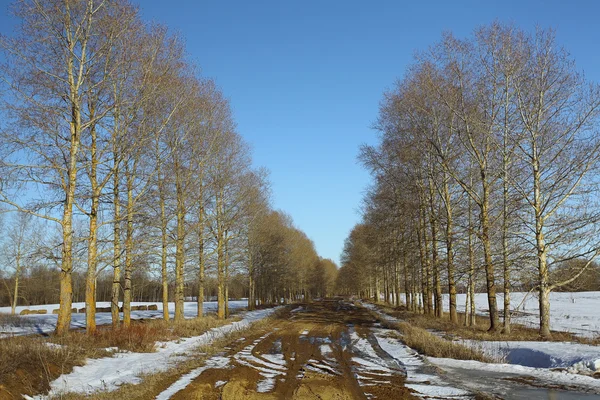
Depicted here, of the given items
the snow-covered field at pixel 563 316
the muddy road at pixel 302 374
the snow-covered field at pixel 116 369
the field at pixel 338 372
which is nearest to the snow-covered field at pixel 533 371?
the field at pixel 338 372

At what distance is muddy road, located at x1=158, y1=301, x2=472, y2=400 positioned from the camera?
300 inches

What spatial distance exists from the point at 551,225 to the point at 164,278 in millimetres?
16403

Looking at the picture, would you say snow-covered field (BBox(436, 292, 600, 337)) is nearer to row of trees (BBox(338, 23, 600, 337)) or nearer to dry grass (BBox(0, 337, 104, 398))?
row of trees (BBox(338, 23, 600, 337))

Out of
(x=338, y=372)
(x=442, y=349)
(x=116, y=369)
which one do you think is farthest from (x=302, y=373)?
(x=442, y=349)

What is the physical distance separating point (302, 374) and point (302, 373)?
0.11m

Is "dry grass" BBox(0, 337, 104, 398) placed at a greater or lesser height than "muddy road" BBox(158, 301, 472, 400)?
greater

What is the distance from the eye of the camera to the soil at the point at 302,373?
301 inches

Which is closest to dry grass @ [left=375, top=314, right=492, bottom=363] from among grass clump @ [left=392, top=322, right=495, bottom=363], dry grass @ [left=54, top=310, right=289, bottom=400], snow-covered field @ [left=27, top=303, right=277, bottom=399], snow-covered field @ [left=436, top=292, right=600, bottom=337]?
grass clump @ [left=392, top=322, right=495, bottom=363]

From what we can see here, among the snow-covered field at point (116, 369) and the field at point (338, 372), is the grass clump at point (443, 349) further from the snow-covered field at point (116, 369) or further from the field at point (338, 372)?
the snow-covered field at point (116, 369)

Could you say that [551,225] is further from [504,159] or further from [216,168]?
[216,168]

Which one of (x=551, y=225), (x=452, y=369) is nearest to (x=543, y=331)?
(x=551, y=225)

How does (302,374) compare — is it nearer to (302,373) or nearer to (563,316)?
(302,373)

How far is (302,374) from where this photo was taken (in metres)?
9.30

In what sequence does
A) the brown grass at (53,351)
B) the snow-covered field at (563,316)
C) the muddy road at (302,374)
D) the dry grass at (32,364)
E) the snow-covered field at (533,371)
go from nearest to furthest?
1. the dry grass at (32,364)
2. the brown grass at (53,351)
3. the muddy road at (302,374)
4. the snow-covered field at (533,371)
5. the snow-covered field at (563,316)
